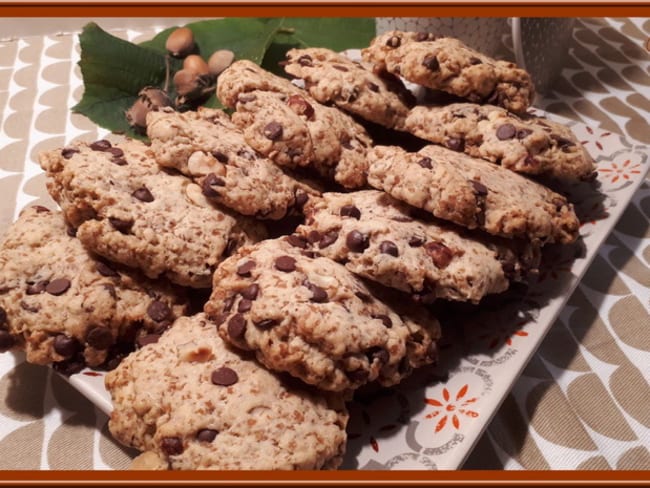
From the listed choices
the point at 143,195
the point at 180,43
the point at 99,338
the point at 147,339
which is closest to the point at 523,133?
the point at 143,195

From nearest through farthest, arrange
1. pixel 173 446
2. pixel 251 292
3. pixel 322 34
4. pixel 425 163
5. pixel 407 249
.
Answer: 1. pixel 173 446
2. pixel 251 292
3. pixel 407 249
4. pixel 425 163
5. pixel 322 34

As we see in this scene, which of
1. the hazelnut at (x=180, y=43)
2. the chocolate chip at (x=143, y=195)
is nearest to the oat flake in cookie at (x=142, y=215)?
the chocolate chip at (x=143, y=195)

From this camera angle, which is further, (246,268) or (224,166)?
(224,166)

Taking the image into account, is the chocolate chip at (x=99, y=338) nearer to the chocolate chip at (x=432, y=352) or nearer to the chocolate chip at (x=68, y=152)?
the chocolate chip at (x=68, y=152)

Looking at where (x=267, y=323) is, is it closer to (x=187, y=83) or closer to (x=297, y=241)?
(x=297, y=241)

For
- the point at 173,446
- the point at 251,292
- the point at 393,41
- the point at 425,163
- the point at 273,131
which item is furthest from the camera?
the point at 393,41

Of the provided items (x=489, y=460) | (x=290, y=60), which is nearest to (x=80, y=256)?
(x=290, y=60)

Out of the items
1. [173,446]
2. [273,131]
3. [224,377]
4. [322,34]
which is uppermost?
[273,131]
